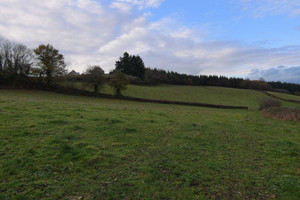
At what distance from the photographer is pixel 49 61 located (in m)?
43.2

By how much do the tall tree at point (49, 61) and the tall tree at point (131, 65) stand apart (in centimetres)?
4131

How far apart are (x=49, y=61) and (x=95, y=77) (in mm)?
12421

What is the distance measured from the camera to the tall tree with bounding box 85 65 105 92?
4306 cm

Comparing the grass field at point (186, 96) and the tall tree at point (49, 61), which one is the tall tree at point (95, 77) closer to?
the grass field at point (186, 96)

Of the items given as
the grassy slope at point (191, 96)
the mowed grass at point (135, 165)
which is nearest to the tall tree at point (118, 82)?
the grassy slope at point (191, 96)

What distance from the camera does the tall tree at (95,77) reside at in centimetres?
4306

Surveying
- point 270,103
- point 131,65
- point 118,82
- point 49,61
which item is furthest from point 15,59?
point 270,103

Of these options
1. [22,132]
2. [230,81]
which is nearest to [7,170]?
[22,132]

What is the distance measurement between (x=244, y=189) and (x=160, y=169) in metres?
2.54

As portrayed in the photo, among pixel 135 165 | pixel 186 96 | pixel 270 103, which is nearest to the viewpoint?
pixel 135 165

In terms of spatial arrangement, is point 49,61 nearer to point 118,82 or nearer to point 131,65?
point 118,82

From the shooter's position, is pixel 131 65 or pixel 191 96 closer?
pixel 191 96

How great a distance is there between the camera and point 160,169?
19.1 feet

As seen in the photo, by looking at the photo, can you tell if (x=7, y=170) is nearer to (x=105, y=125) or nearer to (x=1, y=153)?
(x=1, y=153)
